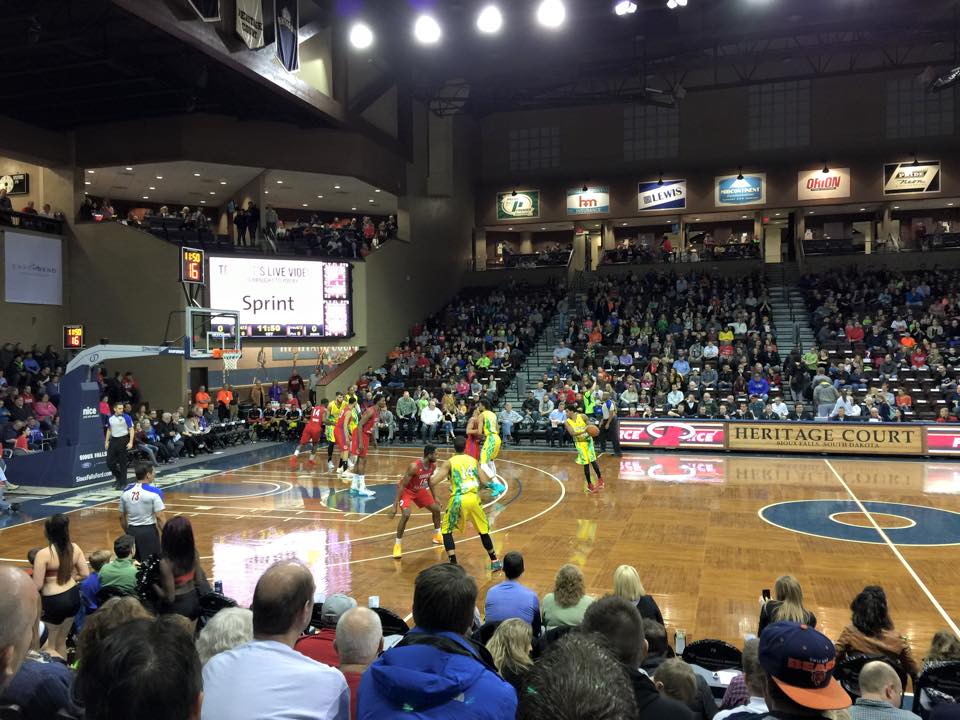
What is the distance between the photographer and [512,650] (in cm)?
400

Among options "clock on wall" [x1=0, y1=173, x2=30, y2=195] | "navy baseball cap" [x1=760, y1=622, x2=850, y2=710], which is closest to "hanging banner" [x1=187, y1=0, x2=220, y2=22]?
"clock on wall" [x1=0, y1=173, x2=30, y2=195]

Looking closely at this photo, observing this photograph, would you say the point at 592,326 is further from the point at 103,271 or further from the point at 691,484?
the point at 103,271

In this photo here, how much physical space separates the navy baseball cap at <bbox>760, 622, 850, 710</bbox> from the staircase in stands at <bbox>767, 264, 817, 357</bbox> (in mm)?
23925

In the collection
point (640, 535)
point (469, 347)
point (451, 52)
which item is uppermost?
point (451, 52)

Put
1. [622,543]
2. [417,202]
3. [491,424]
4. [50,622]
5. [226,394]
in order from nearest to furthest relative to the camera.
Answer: [50,622] < [622,543] < [491,424] < [226,394] < [417,202]

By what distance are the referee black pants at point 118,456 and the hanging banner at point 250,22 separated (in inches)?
361

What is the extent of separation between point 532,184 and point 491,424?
2165 cm

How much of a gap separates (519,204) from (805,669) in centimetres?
3234

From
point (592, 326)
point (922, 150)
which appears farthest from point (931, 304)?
point (592, 326)

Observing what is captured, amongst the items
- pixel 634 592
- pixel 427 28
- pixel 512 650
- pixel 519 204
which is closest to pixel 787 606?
pixel 634 592

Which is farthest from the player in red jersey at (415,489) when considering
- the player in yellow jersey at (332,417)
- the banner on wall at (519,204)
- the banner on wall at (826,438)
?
the banner on wall at (519,204)

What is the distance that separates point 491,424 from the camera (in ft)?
46.3

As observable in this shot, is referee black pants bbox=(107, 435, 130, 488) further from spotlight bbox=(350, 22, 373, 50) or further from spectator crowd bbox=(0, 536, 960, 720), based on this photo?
spotlight bbox=(350, 22, 373, 50)

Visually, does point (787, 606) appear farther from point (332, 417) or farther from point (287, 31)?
point (287, 31)
